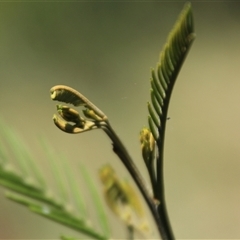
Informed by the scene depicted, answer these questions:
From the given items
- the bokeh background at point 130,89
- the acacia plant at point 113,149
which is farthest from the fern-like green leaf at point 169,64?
the bokeh background at point 130,89

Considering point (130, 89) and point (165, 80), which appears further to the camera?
point (130, 89)

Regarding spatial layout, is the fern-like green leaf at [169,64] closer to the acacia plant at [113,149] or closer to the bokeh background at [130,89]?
the acacia plant at [113,149]

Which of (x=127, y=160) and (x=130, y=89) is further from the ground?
(x=130, y=89)

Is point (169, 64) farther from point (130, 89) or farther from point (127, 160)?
point (130, 89)

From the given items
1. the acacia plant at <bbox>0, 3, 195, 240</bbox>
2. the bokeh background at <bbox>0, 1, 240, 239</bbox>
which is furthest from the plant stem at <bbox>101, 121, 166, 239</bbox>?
the bokeh background at <bbox>0, 1, 240, 239</bbox>

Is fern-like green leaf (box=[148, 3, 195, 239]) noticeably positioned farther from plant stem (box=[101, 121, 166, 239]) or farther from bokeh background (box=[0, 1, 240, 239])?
bokeh background (box=[0, 1, 240, 239])

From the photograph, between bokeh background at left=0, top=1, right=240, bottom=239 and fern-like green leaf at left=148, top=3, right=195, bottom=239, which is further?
bokeh background at left=0, top=1, right=240, bottom=239

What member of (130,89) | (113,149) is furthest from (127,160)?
(130,89)

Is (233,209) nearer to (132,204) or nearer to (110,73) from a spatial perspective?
(110,73)
